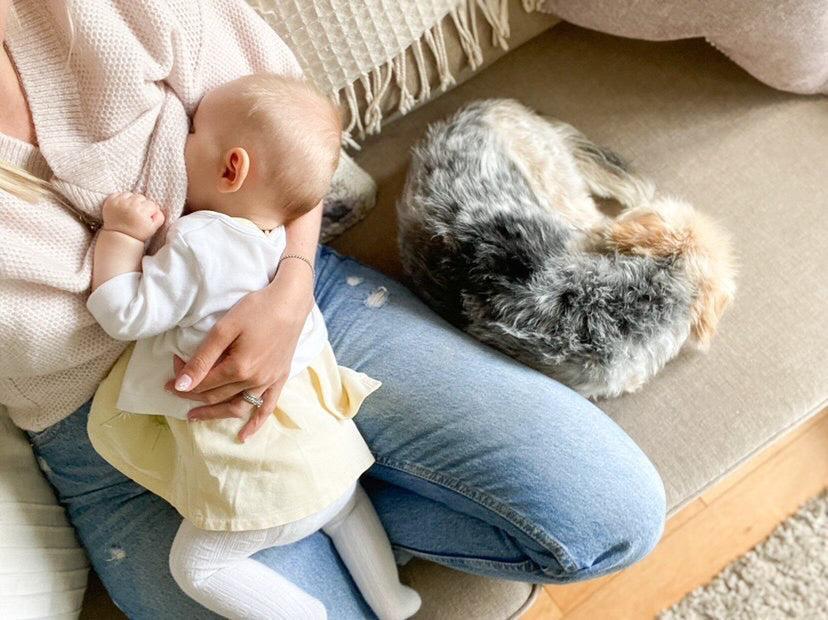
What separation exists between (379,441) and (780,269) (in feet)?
2.07

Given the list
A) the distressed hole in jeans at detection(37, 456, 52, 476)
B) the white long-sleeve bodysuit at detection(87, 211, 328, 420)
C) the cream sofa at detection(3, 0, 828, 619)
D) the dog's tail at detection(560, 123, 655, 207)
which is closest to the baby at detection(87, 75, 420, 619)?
the white long-sleeve bodysuit at detection(87, 211, 328, 420)

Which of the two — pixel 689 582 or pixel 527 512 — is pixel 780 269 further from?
pixel 689 582

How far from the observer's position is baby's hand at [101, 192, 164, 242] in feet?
2.44

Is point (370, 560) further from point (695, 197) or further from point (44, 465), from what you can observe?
point (695, 197)

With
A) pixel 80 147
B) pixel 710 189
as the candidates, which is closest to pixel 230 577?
pixel 80 147

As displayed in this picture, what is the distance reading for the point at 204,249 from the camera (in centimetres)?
73

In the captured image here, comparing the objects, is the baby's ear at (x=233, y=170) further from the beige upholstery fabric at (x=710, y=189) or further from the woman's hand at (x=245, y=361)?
the beige upholstery fabric at (x=710, y=189)

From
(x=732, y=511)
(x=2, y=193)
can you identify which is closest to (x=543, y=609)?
(x=732, y=511)

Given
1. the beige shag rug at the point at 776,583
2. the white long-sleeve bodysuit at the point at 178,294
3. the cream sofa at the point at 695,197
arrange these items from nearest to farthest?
the white long-sleeve bodysuit at the point at 178,294 → the cream sofa at the point at 695,197 → the beige shag rug at the point at 776,583

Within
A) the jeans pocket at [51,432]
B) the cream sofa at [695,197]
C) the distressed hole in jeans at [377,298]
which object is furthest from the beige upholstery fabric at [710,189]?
the jeans pocket at [51,432]

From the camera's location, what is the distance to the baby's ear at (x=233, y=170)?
30.1 inches

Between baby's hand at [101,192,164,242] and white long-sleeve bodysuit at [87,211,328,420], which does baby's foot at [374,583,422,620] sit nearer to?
white long-sleeve bodysuit at [87,211,328,420]

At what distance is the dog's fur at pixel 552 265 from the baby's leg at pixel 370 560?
0.29 meters

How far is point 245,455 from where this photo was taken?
77cm
